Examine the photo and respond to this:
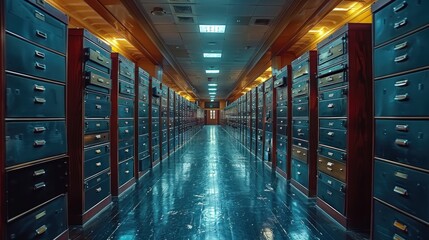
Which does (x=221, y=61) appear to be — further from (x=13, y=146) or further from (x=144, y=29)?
(x=13, y=146)

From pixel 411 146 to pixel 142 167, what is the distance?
4344mm

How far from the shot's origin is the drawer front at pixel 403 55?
175cm

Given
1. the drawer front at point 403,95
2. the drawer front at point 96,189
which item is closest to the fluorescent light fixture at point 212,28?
the drawer front at point 96,189

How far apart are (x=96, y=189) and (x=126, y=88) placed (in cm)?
163

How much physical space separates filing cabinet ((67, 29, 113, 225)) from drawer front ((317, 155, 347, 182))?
2723 millimetres

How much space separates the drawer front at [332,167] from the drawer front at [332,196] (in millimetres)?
163

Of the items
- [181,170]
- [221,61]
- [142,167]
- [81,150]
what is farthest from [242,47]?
[81,150]

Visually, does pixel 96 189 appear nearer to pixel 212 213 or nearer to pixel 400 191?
pixel 212 213

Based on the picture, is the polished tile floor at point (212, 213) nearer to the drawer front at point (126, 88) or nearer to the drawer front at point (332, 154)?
the drawer front at point (332, 154)

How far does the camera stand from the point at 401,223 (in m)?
1.92

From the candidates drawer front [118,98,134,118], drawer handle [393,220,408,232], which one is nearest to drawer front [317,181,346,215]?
drawer handle [393,220,408,232]

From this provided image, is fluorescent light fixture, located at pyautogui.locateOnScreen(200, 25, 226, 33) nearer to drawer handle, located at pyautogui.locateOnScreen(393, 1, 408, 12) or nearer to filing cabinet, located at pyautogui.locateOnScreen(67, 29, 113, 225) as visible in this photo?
filing cabinet, located at pyautogui.locateOnScreen(67, 29, 113, 225)

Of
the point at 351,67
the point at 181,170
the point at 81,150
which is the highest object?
the point at 351,67

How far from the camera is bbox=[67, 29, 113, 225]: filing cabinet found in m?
2.79
